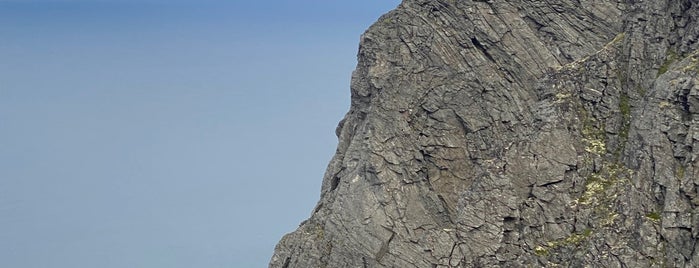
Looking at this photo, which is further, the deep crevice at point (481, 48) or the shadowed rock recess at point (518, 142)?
the deep crevice at point (481, 48)

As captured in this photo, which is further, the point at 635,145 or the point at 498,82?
the point at 498,82

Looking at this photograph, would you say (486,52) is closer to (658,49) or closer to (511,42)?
(511,42)

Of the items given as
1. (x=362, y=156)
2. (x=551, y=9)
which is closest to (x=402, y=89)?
(x=362, y=156)

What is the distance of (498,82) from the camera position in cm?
10675

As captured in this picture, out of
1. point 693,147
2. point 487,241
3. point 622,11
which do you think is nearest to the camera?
point 693,147

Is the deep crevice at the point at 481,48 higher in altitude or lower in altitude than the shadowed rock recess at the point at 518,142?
higher

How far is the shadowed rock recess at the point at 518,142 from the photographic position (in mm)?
94875

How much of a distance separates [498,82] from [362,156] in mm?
12011

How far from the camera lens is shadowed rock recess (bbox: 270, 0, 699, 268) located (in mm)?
94875

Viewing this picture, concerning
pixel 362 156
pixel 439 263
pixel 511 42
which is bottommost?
pixel 439 263

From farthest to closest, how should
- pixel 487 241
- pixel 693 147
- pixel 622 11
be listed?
pixel 622 11 < pixel 487 241 < pixel 693 147

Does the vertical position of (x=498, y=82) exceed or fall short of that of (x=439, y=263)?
it exceeds it

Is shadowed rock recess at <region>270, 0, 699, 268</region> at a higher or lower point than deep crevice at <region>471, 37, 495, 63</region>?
lower

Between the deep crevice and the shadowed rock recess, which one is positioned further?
the deep crevice
